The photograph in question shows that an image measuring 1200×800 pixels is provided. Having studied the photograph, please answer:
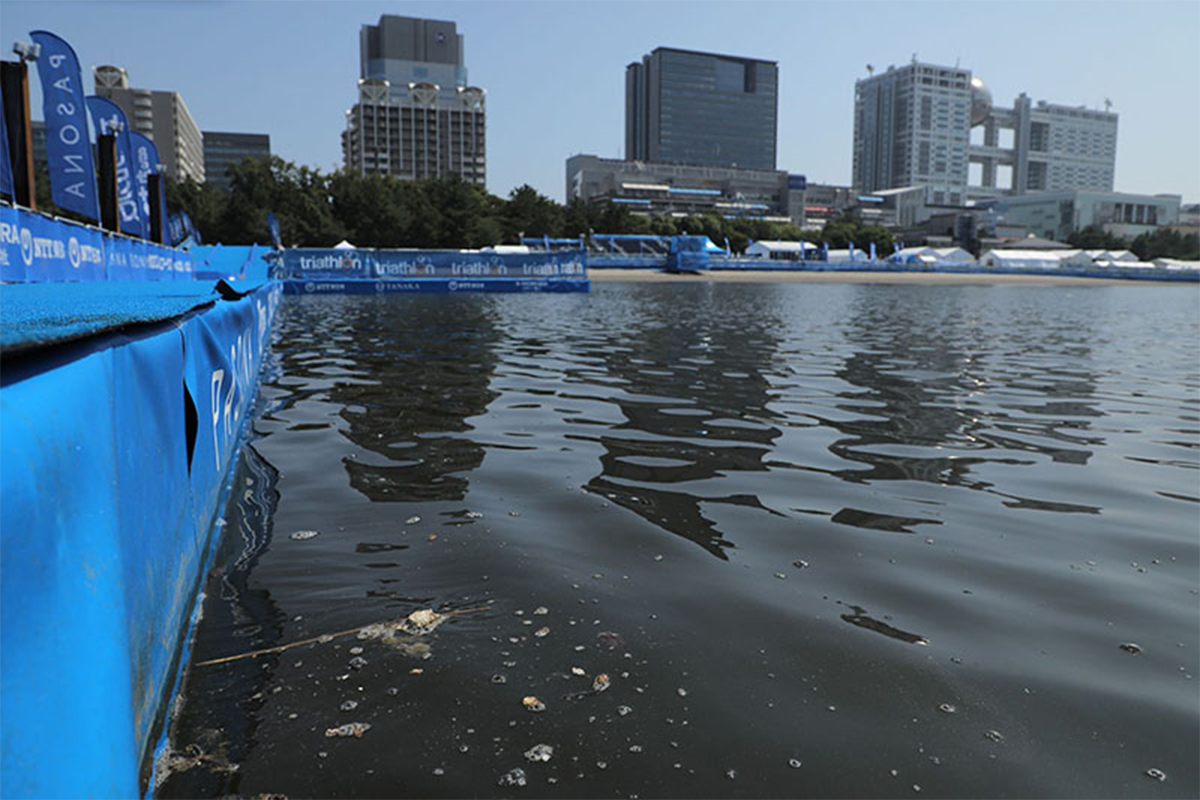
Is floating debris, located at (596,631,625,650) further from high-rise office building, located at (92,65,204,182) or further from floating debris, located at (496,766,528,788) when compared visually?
high-rise office building, located at (92,65,204,182)

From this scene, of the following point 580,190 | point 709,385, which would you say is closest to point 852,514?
point 709,385

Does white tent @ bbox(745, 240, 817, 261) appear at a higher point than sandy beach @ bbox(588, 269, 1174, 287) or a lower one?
higher

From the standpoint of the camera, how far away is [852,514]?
5234mm

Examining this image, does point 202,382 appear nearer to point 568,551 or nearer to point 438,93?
point 568,551

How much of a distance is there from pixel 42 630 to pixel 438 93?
204965mm

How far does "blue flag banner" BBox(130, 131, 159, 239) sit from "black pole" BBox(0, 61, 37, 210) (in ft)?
33.6

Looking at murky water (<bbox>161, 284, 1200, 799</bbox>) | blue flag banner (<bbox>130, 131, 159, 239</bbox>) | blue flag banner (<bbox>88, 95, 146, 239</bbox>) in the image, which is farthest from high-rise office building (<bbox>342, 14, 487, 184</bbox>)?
murky water (<bbox>161, 284, 1200, 799</bbox>)

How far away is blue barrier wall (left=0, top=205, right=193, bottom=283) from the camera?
424 inches

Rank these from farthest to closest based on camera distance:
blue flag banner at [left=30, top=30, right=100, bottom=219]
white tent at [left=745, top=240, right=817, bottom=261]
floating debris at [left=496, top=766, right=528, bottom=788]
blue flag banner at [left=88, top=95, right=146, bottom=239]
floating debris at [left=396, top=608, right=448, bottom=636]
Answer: white tent at [left=745, top=240, right=817, bottom=261] < blue flag banner at [left=88, top=95, right=146, bottom=239] < blue flag banner at [left=30, top=30, right=100, bottom=219] < floating debris at [left=396, top=608, right=448, bottom=636] < floating debris at [left=496, top=766, right=528, bottom=788]

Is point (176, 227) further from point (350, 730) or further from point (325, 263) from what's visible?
point (350, 730)

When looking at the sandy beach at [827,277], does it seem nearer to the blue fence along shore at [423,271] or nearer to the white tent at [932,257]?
the white tent at [932,257]

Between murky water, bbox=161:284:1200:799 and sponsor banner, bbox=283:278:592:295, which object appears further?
sponsor banner, bbox=283:278:592:295

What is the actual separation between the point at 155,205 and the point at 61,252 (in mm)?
17849

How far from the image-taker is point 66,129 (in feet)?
56.9
